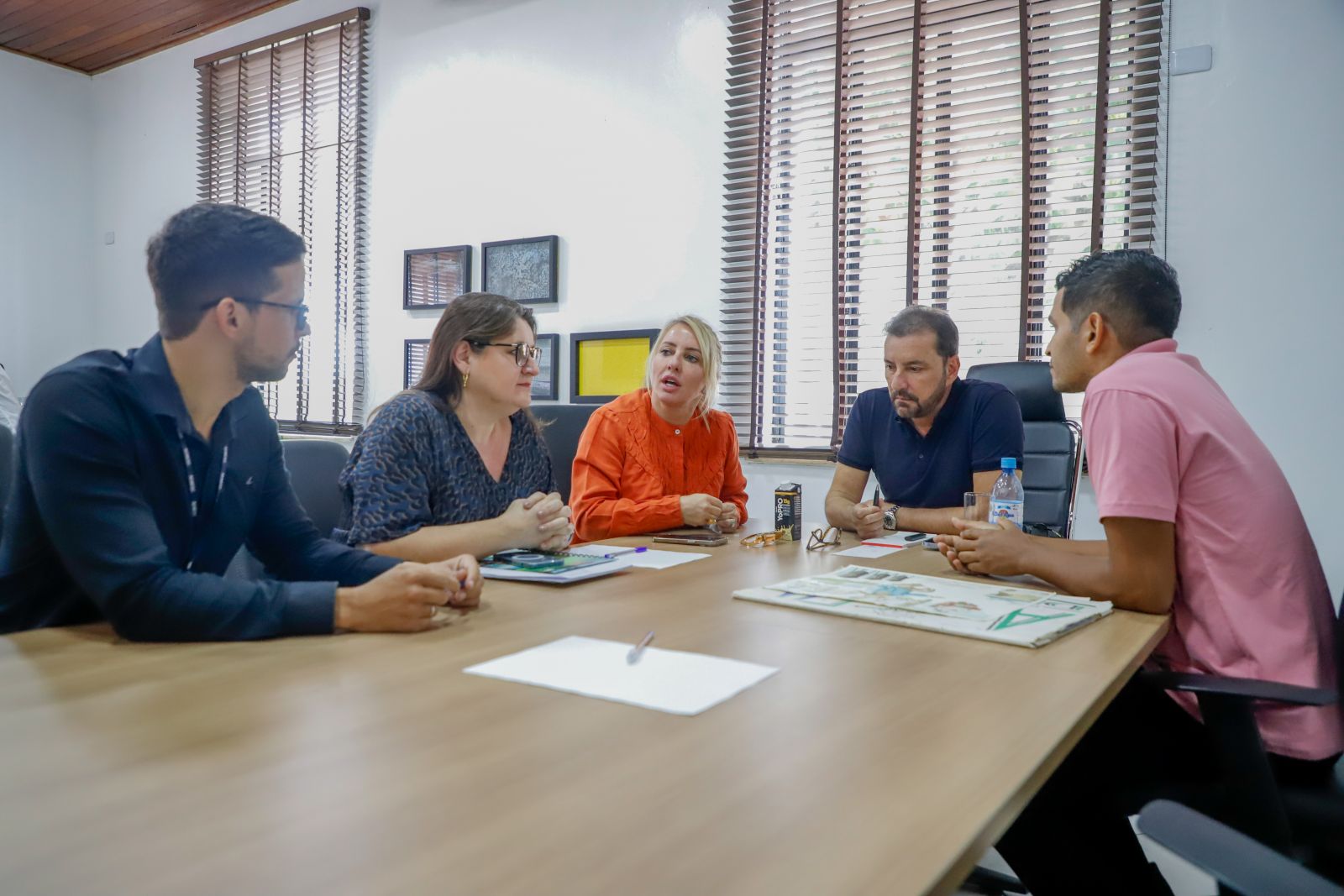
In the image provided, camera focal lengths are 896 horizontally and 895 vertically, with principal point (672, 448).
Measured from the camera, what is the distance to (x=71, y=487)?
1.13 meters

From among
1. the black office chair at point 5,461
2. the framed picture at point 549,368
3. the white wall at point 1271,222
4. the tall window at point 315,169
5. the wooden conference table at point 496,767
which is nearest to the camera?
the wooden conference table at point 496,767

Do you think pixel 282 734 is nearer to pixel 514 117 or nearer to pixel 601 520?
pixel 601 520

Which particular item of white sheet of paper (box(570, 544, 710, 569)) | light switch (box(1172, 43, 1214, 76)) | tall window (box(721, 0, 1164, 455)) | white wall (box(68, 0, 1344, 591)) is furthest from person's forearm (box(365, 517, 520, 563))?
light switch (box(1172, 43, 1214, 76))

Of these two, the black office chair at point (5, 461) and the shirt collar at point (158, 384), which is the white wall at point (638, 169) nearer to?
the black office chair at point (5, 461)

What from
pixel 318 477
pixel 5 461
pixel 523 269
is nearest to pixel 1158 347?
pixel 318 477

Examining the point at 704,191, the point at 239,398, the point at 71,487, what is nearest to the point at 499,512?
the point at 239,398

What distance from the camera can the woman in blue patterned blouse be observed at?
1804 mm

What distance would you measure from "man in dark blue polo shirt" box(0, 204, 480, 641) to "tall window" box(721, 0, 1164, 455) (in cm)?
249

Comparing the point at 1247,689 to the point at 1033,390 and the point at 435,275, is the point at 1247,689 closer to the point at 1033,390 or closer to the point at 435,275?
the point at 1033,390

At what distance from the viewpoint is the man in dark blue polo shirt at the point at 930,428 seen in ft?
8.46

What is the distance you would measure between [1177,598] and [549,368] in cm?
315

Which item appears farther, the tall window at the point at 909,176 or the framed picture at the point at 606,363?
the framed picture at the point at 606,363

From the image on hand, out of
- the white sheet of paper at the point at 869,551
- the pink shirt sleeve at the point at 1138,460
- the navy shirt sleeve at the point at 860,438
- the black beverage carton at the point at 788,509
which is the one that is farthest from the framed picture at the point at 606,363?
the pink shirt sleeve at the point at 1138,460

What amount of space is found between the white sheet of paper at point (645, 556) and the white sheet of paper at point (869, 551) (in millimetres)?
321
